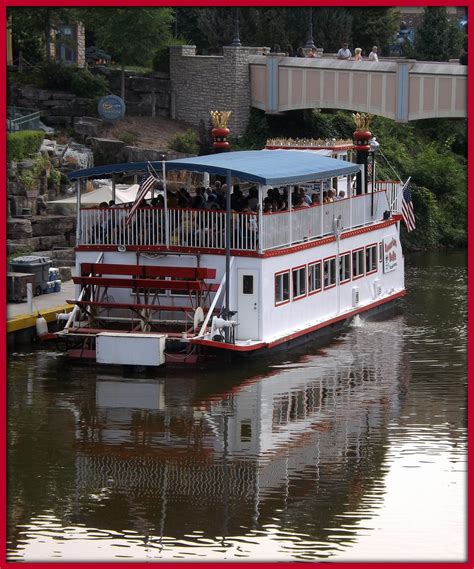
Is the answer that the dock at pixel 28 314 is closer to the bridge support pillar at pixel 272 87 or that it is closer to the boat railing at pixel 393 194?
the boat railing at pixel 393 194

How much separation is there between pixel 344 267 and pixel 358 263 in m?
1.03

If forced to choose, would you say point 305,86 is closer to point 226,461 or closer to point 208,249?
point 208,249

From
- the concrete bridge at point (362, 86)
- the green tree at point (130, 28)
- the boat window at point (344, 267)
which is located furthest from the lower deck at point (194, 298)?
the green tree at point (130, 28)

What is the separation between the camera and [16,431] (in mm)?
29812

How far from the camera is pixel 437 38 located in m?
73.6

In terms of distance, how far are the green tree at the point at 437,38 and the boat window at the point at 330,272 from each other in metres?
36.1

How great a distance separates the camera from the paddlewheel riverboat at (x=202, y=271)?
33812mm

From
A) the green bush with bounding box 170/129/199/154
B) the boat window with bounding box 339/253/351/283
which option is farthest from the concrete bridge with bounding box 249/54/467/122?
the boat window with bounding box 339/253/351/283

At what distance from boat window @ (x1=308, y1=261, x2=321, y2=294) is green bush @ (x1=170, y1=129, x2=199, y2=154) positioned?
19877 millimetres

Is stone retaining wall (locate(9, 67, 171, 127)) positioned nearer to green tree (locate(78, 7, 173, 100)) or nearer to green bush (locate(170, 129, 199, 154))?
green tree (locate(78, 7, 173, 100))

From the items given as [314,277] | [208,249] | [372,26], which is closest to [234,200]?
[208,249]

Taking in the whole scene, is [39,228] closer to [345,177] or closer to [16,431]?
[345,177]

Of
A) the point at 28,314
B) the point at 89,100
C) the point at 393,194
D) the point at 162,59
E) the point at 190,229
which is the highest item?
the point at 162,59

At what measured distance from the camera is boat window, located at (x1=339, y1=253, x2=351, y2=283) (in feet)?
129
